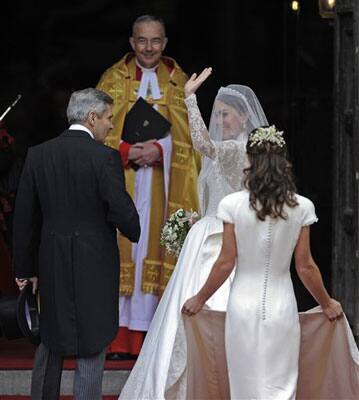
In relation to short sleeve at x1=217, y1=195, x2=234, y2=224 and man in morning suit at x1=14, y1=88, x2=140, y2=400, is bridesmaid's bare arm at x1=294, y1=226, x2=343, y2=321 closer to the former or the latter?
short sleeve at x1=217, y1=195, x2=234, y2=224

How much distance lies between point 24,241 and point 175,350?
105cm

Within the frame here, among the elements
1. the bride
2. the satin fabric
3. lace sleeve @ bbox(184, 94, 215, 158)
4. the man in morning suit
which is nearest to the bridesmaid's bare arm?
the satin fabric

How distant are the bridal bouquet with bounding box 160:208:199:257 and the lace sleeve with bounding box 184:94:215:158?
69cm

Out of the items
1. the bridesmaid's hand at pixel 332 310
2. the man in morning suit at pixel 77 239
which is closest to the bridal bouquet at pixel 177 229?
the man in morning suit at pixel 77 239

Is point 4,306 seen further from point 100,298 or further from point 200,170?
point 200,170

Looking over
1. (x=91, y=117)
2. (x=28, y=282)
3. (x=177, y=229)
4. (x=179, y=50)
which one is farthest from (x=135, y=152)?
(x=28, y=282)

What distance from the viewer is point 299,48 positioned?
38.1 feet

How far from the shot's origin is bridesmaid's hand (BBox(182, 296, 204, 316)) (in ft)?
25.5

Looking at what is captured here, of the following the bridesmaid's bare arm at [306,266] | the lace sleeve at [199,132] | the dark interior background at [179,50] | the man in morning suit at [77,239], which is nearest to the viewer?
the bridesmaid's bare arm at [306,266]

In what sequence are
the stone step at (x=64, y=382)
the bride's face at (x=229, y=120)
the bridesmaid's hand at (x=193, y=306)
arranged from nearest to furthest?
the bridesmaid's hand at (x=193, y=306)
the bride's face at (x=229, y=120)
the stone step at (x=64, y=382)

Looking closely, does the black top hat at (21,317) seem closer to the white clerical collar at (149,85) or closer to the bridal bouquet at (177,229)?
the bridal bouquet at (177,229)

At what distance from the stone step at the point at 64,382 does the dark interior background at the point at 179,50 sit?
2.19m

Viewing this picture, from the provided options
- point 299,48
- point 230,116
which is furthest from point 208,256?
point 299,48

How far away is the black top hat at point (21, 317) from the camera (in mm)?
8297
